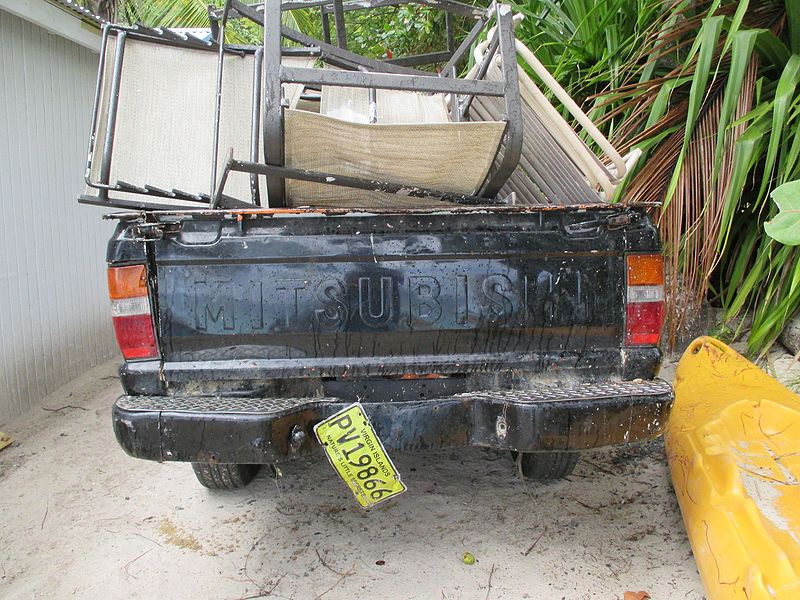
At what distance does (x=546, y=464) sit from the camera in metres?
2.68

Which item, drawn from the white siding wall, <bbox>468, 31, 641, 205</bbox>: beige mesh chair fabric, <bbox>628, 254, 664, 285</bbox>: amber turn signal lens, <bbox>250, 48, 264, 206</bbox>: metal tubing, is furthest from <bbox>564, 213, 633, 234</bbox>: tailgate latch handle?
the white siding wall

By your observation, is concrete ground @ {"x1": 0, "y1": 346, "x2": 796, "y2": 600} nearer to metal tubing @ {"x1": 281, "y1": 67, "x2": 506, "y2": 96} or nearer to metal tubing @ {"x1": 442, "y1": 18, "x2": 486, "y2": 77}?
metal tubing @ {"x1": 281, "y1": 67, "x2": 506, "y2": 96}

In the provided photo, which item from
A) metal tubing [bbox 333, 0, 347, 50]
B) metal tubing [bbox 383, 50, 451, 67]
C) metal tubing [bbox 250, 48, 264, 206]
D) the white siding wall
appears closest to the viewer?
metal tubing [bbox 250, 48, 264, 206]

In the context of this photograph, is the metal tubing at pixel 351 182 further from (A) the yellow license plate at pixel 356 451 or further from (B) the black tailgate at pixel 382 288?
(A) the yellow license plate at pixel 356 451

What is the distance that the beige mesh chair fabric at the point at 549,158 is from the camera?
3.07 meters

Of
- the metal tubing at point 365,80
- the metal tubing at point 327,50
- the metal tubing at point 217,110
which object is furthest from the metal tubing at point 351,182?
the metal tubing at point 327,50

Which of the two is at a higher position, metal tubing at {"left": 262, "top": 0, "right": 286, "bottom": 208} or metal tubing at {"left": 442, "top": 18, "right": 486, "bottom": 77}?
metal tubing at {"left": 442, "top": 18, "right": 486, "bottom": 77}

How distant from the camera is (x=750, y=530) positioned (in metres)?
1.88

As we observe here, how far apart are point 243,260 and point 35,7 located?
3.28 meters

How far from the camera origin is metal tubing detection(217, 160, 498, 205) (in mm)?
2199

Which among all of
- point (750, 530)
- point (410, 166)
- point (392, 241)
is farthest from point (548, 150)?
point (750, 530)

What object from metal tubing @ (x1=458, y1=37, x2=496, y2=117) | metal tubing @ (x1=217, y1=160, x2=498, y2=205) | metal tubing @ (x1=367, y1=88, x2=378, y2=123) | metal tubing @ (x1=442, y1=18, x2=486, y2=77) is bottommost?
metal tubing @ (x1=217, y1=160, x2=498, y2=205)

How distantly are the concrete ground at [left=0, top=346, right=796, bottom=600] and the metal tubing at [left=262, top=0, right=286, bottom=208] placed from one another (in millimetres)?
1364

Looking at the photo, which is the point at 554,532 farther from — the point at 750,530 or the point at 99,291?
the point at 99,291
